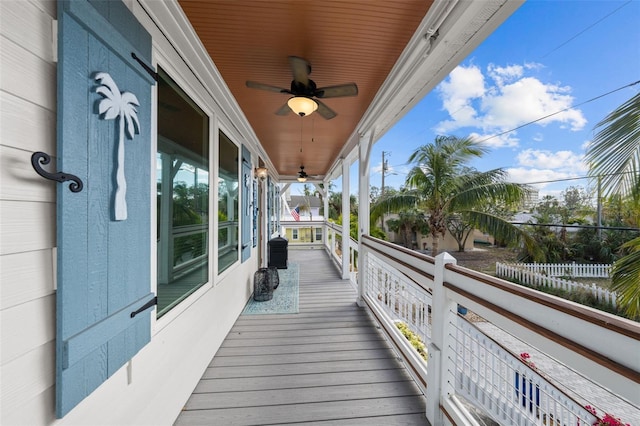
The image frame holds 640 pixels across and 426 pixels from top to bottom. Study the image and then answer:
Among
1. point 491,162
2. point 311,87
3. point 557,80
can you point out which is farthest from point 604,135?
point 491,162

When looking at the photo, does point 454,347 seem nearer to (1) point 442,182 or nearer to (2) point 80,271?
(2) point 80,271

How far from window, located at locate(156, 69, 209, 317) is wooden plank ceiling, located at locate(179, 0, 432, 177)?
→ 0.50 metres

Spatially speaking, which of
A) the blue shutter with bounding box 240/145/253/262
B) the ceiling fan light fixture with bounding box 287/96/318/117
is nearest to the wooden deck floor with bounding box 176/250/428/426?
the blue shutter with bounding box 240/145/253/262

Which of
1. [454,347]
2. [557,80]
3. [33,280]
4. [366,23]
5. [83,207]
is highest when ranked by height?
[557,80]

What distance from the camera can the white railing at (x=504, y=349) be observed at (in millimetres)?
761

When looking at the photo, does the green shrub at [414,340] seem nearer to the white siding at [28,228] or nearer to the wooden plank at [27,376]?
the white siding at [28,228]

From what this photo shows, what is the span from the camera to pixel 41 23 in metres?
0.81

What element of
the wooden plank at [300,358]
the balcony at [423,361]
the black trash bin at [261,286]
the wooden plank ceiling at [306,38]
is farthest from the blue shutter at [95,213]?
the black trash bin at [261,286]

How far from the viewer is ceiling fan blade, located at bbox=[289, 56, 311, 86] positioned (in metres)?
1.86

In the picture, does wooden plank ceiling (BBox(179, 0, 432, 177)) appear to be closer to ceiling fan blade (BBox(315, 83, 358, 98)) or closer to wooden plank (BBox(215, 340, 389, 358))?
ceiling fan blade (BBox(315, 83, 358, 98))

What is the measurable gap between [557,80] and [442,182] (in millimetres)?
2974

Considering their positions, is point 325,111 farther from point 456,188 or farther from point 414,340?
point 456,188

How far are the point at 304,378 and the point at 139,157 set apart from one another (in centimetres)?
199

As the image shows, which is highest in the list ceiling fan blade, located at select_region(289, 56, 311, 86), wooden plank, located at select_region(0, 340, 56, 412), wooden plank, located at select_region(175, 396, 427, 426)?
ceiling fan blade, located at select_region(289, 56, 311, 86)
